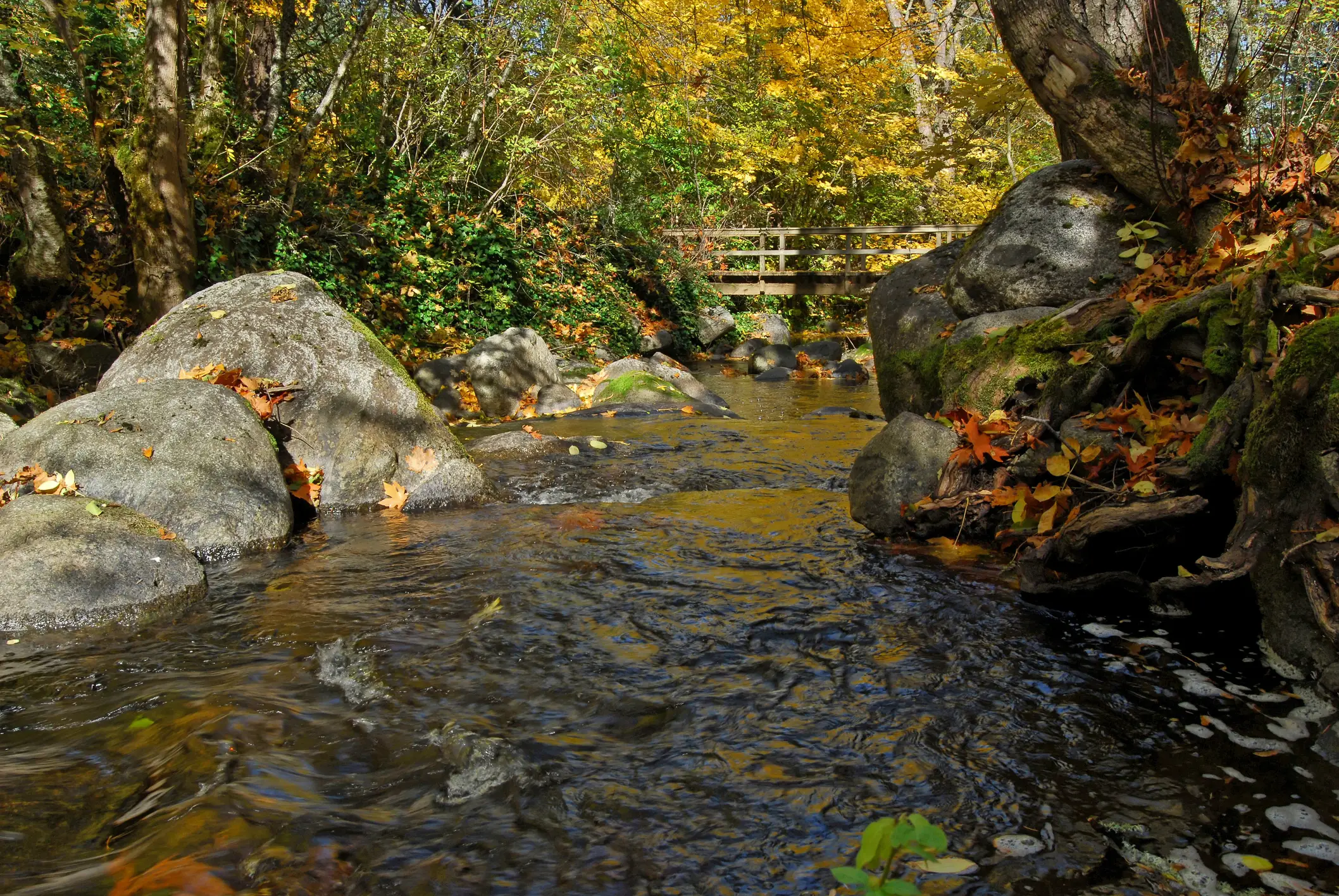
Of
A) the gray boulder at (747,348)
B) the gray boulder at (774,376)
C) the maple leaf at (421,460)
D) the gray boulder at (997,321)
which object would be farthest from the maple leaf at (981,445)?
the gray boulder at (747,348)

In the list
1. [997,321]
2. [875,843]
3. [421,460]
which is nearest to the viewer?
[875,843]

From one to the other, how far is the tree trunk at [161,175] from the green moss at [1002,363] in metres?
8.07

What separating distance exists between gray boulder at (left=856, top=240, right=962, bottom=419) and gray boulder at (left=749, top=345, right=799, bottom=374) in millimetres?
9041

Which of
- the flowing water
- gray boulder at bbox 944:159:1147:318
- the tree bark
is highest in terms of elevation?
the tree bark

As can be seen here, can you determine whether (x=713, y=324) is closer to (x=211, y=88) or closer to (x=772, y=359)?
(x=772, y=359)

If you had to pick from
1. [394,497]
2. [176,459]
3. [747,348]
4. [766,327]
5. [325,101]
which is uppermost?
[325,101]

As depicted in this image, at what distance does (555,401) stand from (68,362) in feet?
18.3

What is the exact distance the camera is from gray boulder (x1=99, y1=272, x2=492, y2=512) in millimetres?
7047

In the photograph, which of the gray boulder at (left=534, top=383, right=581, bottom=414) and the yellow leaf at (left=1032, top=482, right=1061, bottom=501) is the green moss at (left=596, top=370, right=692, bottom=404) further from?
the yellow leaf at (left=1032, top=482, right=1061, bottom=501)

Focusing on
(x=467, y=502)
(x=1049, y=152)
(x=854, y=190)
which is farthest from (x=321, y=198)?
(x=1049, y=152)

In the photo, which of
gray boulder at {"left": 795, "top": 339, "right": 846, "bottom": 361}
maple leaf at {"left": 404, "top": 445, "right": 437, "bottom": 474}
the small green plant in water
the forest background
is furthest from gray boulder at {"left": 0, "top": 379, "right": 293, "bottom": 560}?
gray boulder at {"left": 795, "top": 339, "right": 846, "bottom": 361}

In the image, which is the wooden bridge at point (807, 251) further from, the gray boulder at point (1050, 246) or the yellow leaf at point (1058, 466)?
the yellow leaf at point (1058, 466)

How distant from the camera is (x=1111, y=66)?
6.71 m

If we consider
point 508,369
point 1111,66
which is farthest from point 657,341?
point 1111,66
